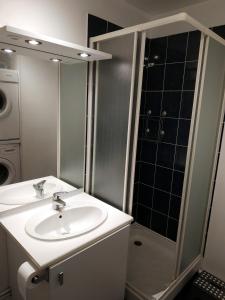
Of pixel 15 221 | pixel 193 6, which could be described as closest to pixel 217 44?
pixel 193 6

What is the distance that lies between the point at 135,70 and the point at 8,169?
1054mm

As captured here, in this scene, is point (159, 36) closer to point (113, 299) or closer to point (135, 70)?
point (135, 70)

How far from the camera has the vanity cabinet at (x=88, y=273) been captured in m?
1.12

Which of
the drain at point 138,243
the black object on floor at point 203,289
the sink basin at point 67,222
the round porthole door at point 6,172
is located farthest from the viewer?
the drain at point 138,243

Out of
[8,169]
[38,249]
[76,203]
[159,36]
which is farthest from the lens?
[159,36]

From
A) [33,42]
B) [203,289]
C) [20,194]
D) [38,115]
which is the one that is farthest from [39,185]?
[203,289]

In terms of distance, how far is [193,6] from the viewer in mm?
1998

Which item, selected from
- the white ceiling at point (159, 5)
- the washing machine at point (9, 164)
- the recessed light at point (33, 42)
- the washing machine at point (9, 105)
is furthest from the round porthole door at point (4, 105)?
the white ceiling at point (159, 5)

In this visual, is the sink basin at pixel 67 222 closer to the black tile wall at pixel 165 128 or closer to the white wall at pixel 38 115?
the white wall at pixel 38 115

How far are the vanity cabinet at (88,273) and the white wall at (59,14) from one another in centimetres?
135

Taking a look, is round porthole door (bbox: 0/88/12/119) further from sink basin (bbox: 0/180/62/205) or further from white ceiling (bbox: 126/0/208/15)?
white ceiling (bbox: 126/0/208/15)

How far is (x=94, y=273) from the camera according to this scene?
4.33ft

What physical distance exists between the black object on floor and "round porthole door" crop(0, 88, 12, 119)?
6.31ft

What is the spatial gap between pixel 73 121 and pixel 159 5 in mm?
1385
